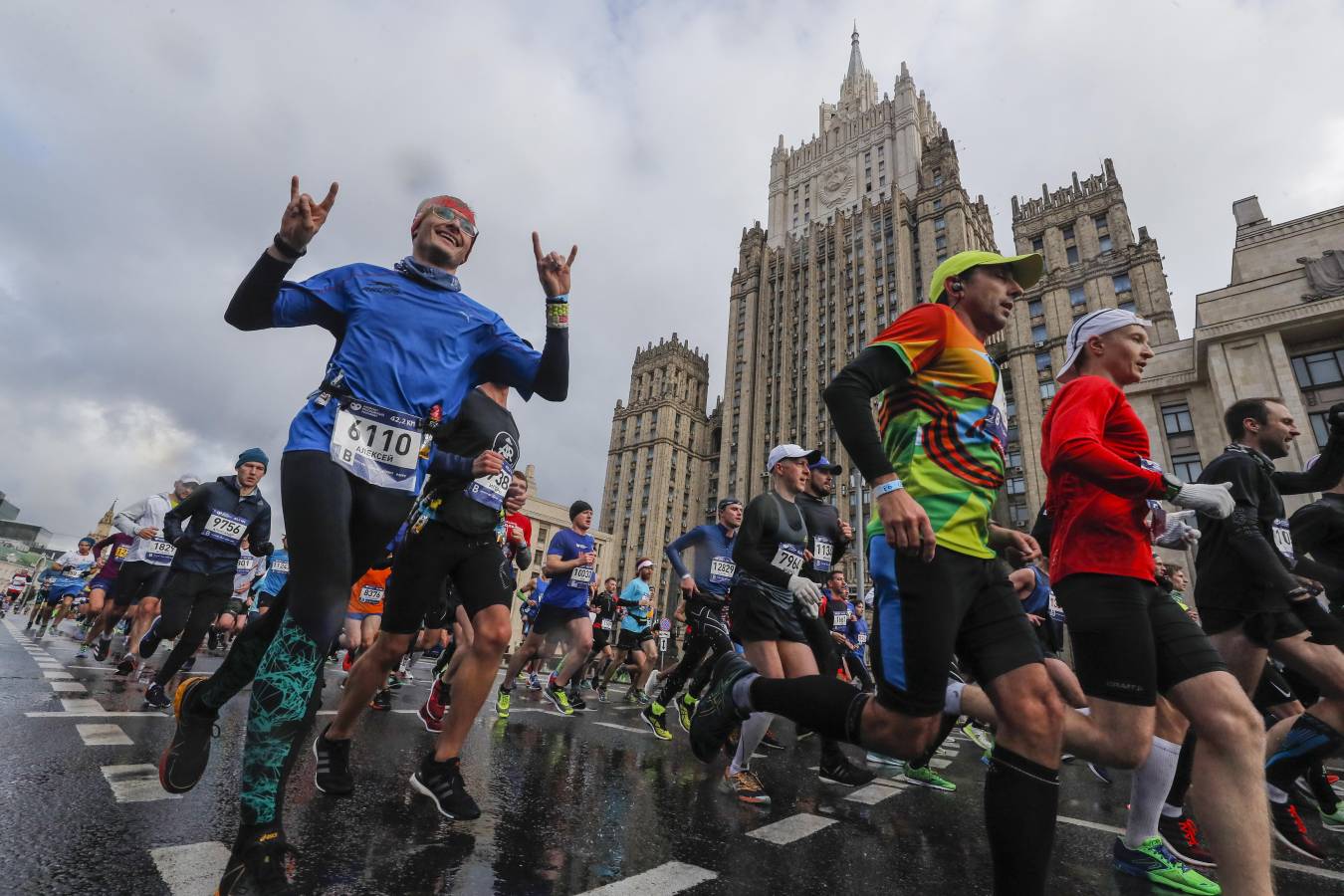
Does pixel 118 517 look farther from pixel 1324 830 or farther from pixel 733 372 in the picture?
pixel 733 372

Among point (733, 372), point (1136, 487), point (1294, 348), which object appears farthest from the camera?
point (733, 372)

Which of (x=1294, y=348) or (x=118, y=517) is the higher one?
(x=1294, y=348)

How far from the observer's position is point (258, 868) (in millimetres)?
1556

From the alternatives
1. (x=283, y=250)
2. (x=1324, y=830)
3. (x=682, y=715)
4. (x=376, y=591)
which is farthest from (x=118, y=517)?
(x=1324, y=830)

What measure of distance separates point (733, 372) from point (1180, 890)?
7502 centimetres

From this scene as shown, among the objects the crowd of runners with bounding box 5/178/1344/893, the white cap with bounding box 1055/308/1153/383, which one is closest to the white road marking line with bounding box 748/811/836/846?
the crowd of runners with bounding box 5/178/1344/893

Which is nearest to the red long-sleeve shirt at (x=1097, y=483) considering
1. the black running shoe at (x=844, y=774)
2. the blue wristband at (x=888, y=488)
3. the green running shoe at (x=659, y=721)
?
the blue wristband at (x=888, y=488)

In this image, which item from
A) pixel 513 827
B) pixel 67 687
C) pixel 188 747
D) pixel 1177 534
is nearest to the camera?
pixel 188 747

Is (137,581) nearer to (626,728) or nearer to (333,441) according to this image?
(626,728)

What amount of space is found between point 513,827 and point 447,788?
0.99 ft

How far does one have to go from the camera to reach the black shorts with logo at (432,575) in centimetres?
293

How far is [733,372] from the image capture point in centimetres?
7650

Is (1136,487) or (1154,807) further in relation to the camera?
(1154,807)

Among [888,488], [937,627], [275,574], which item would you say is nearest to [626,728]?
[937,627]
